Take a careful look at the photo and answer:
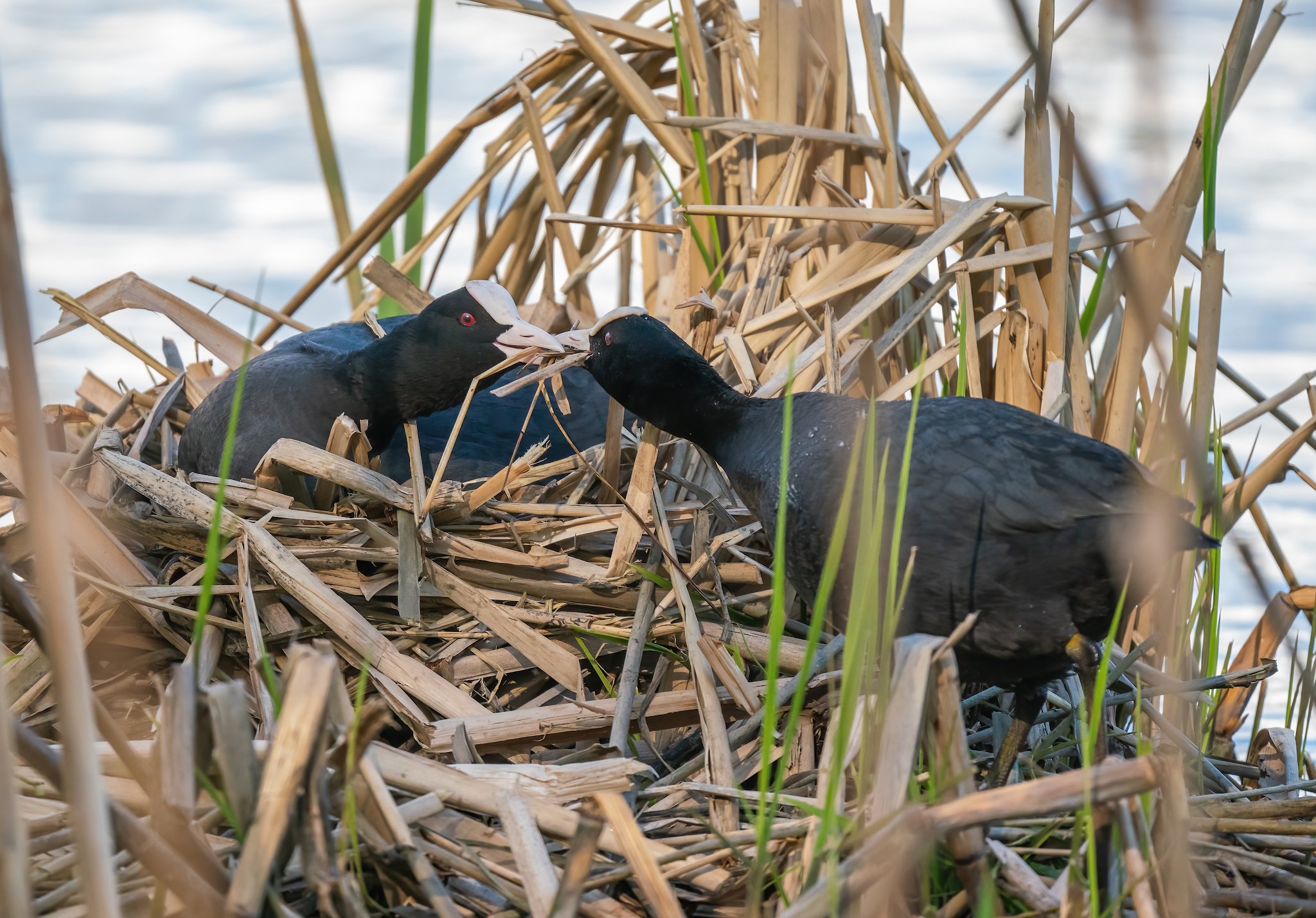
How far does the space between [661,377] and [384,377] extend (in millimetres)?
1001

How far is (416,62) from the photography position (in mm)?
3699

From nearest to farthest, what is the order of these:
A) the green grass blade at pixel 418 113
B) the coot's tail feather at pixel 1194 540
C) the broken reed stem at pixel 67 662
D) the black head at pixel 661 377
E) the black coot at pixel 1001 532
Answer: the broken reed stem at pixel 67 662
the coot's tail feather at pixel 1194 540
the black coot at pixel 1001 532
the black head at pixel 661 377
the green grass blade at pixel 418 113

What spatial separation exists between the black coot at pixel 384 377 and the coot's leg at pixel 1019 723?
151 centimetres

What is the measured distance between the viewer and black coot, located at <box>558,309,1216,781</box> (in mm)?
1977

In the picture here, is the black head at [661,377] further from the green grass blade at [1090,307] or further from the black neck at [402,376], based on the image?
the green grass blade at [1090,307]

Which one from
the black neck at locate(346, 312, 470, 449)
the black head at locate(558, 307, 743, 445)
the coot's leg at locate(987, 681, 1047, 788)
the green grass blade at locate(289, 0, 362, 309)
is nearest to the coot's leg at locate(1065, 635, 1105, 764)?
the coot's leg at locate(987, 681, 1047, 788)

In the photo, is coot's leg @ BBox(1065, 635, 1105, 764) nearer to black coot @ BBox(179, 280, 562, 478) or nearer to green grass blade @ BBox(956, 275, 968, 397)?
green grass blade @ BBox(956, 275, 968, 397)

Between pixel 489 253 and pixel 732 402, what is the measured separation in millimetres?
1738

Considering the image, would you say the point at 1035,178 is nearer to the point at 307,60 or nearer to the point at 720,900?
the point at 720,900

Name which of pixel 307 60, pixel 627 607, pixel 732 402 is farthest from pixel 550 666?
pixel 307 60

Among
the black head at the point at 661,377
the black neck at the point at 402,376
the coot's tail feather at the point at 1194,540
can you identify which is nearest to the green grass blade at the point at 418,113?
the black neck at the point at 402,376

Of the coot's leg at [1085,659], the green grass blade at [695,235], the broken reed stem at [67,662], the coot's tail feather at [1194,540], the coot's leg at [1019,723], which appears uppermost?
the green grass blade at [695,235]

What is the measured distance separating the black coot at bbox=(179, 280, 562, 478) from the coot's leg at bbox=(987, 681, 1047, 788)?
4.96ft

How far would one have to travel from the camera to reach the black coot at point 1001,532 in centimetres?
198
